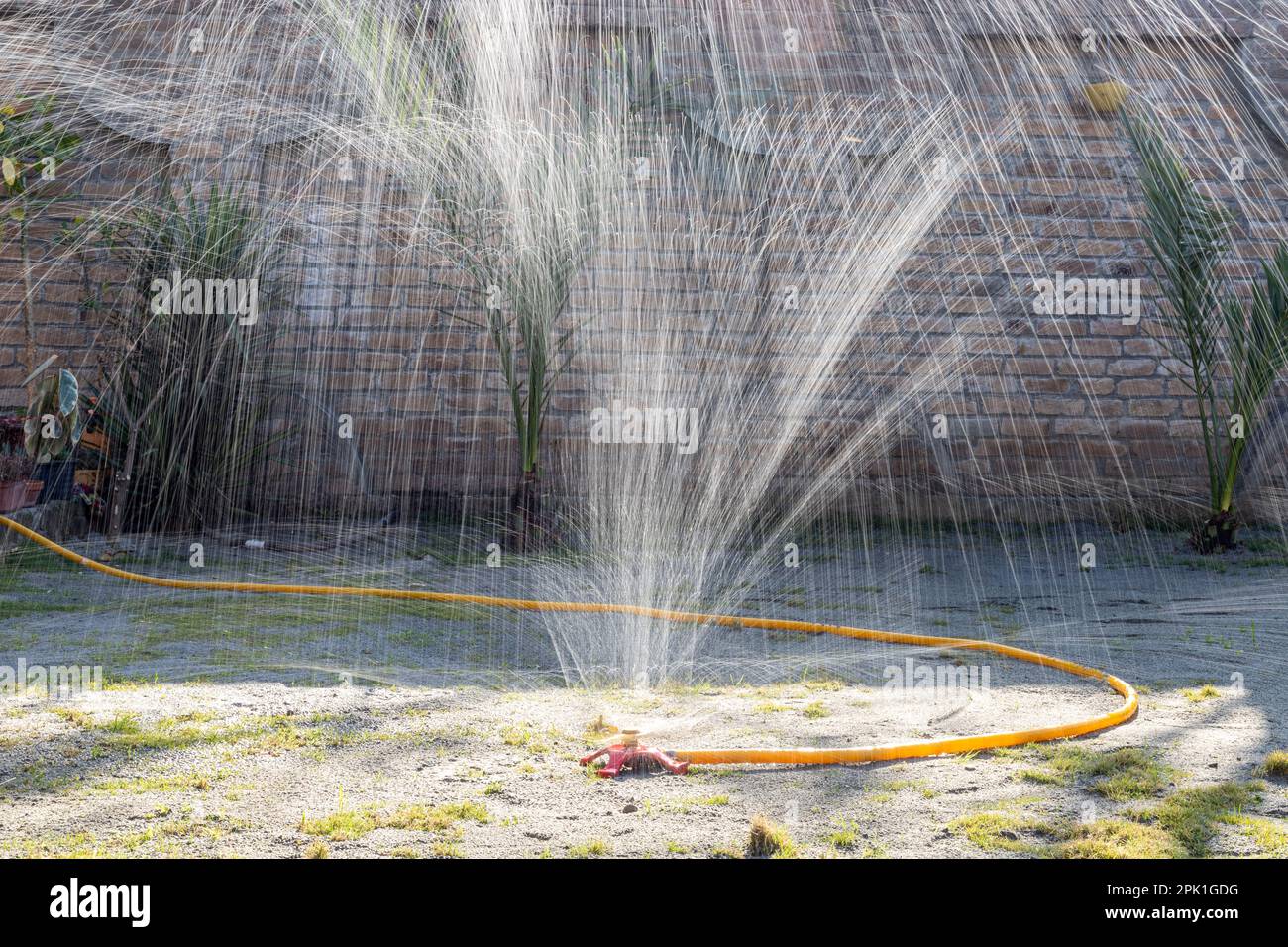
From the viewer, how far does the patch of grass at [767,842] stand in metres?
2.84

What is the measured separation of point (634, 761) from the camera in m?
3.54

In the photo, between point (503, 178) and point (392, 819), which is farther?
point (503, 178)

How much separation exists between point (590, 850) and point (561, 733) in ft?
3.51

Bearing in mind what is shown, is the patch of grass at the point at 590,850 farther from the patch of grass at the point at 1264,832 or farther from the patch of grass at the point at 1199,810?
the patch of grass at the point at 1264,832

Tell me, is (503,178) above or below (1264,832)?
above

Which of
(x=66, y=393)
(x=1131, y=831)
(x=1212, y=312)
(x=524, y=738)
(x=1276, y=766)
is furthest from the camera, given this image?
(x=1212, y=312)

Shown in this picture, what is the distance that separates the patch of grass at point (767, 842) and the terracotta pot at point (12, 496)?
6.59m

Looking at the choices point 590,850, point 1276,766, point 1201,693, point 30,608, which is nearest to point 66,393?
point 30,608

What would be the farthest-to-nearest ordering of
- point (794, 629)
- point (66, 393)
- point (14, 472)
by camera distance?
point (14, 472), point (66, 393), point (794, 629)

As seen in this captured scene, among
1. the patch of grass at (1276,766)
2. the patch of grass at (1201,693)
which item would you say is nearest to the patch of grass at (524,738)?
the patch of grass at (1276,766)

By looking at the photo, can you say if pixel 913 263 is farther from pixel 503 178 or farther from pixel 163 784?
pixel 163 784
